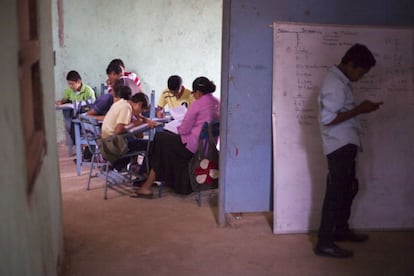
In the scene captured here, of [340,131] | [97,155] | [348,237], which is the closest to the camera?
[340,131]

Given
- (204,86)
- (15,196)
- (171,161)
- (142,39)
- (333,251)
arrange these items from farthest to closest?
(142,39)
(171,161)
(204,86)
(333,251)
(15,196)

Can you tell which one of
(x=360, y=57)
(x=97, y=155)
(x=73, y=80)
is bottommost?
(x=97, y=155)

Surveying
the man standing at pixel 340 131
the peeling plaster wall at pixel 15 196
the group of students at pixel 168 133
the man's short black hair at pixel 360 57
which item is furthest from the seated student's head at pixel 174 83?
the peeling plaster wall at pixel 15 196

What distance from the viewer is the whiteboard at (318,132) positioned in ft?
12.2

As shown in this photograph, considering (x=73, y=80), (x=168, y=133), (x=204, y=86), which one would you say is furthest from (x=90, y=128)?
(x=73, y=80)

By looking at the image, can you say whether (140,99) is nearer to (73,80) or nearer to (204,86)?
(204,86)

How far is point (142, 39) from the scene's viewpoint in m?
Answer: 7.12

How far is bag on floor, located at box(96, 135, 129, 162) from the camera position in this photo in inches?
178

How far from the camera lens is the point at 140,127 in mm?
4656

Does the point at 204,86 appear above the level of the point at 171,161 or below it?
above

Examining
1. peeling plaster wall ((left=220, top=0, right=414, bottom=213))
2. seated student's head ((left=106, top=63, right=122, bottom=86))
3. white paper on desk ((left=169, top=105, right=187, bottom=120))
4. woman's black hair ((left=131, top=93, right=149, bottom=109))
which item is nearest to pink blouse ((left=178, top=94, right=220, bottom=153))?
white paper on desk ((left=169, top=105, right=187, bottom=120))

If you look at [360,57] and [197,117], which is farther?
[197,117]

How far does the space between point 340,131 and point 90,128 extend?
2578 mm

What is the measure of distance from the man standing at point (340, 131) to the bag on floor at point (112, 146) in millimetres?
1943
